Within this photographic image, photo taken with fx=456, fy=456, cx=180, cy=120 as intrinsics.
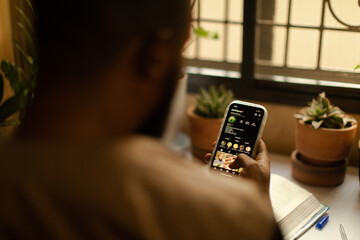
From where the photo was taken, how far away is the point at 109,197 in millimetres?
447

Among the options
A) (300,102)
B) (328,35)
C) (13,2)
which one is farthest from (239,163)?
(13,2)

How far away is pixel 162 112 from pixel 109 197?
0.39ft

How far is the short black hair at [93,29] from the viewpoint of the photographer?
45 cm

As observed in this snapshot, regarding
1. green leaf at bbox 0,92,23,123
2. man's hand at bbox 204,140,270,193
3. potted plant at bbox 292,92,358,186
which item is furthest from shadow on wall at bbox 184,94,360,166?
green leaf at bbox 0,92,23,123

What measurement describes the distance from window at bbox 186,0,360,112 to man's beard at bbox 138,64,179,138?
94 cm

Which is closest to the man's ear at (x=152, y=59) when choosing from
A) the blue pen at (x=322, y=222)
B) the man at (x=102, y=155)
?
the man at (x=102, y=155)

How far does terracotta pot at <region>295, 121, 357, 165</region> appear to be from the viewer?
1184 millimetres

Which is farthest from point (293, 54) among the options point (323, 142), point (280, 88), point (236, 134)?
point (236, 134)

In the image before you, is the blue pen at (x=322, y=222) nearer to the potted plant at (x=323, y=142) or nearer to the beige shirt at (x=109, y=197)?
the potted plant at (x=323, y=142)

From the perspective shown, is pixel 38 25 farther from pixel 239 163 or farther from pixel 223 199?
pixel 239 163

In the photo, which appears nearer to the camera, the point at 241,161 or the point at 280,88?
the point at 241,161

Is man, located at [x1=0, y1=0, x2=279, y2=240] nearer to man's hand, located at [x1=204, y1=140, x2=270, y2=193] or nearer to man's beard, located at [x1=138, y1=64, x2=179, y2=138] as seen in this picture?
man's beard, located at [x1=138, y1=64, x2=179, y2=138]

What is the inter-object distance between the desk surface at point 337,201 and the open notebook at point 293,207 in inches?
0.9

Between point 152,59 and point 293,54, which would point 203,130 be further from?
point 152,59
